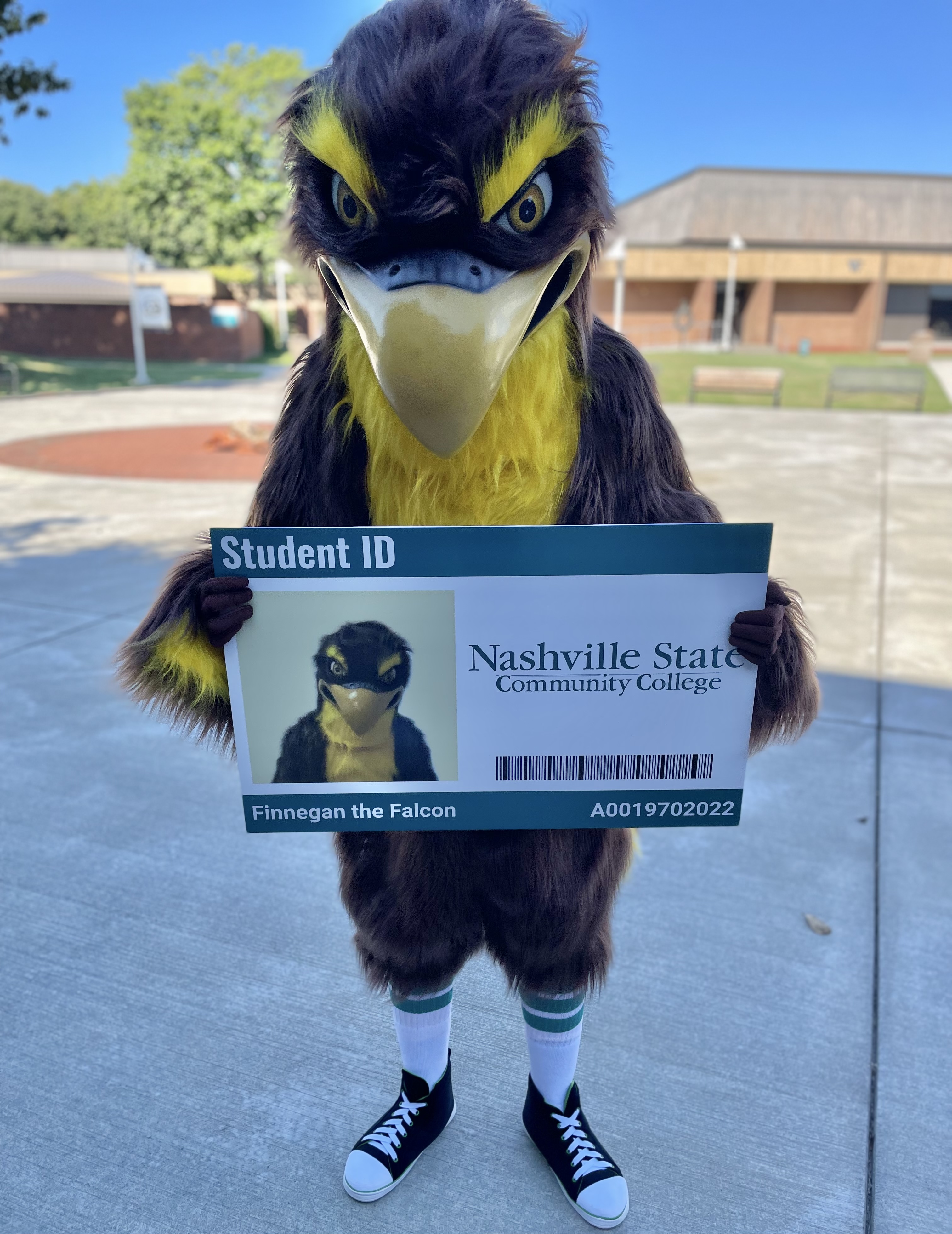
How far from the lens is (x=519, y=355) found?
1.25 m

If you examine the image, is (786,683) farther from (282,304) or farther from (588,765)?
(282,304)

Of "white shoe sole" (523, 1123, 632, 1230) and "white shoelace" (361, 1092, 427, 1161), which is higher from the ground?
"white shoelace" (361, 1092, 427, 1161)

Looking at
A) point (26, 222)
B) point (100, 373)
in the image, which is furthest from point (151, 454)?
point (26, 222)

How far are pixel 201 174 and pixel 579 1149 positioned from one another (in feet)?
114

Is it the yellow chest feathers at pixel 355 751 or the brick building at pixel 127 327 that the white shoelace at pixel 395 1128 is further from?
the brick building at pixel 127 327

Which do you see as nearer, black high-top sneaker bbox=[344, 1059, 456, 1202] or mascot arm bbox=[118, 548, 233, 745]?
mascot arm bbox=[118, 548, 233, 745]

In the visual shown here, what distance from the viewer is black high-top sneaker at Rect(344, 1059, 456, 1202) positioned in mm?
1598

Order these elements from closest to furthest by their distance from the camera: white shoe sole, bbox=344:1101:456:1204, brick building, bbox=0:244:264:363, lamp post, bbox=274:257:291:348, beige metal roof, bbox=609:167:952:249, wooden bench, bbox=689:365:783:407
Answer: white shoe sole, bbox=344:1101:456:1204, wooden bench, bbox=689:365:783:407, brick building, bbox=0:244:264:363, lamp post, bbox=274:257:291:348, beige metal roof, bbox=609:167:952:249

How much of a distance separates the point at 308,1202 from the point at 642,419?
5.00 ft

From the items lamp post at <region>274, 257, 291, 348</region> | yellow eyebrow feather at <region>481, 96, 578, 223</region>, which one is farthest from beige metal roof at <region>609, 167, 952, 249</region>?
yellow eyebrow feather at <region>481, 96, 578, 223</region>

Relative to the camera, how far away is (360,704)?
133cm

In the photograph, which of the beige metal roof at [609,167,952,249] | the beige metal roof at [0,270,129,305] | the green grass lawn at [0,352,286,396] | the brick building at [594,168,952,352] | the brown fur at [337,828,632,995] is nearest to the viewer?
the brown fur at [337,828,632,995]

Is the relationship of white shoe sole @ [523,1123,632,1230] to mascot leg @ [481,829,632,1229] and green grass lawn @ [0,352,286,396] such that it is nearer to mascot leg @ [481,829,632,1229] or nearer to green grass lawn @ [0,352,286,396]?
mascot leg @ [481,829,632,1229]

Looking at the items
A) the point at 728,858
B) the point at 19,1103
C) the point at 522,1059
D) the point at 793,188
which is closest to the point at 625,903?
the point at 728,858
